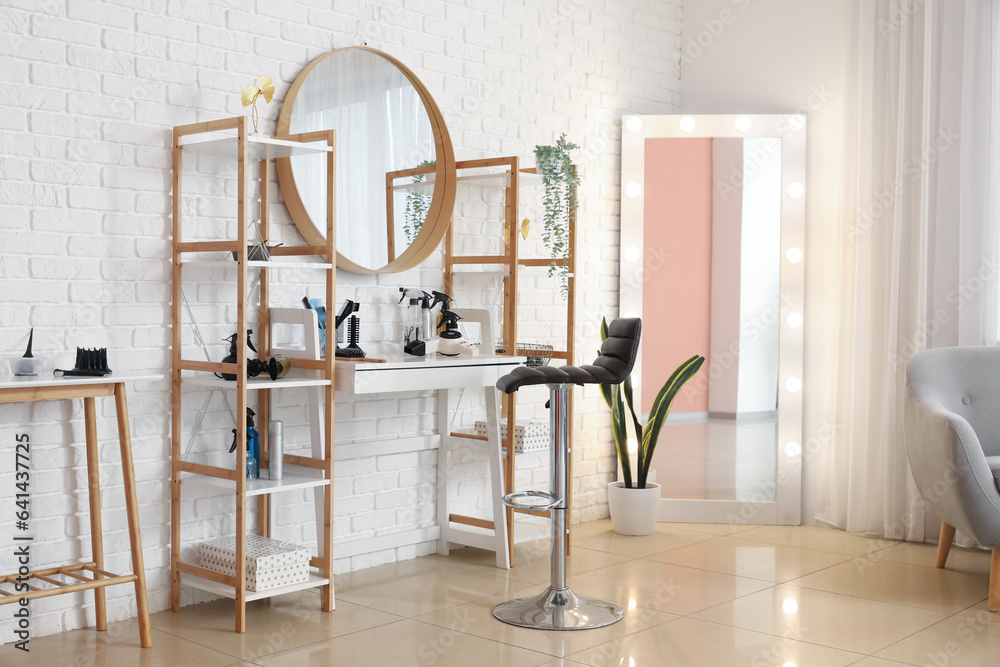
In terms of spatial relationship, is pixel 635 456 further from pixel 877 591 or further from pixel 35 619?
pixel 35 619

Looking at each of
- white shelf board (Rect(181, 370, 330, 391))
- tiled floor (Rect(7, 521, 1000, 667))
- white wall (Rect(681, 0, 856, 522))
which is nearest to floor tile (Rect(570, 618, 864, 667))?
tiled floor (Rect(7, 521, 1000, 667))

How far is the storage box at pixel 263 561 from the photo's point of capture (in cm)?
305

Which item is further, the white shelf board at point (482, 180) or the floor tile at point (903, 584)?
the white shelf board at point (482, 180)

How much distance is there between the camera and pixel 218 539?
330 centimetres

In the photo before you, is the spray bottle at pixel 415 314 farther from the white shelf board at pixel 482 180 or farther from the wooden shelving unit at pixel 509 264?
the white shelf board at pixel 482 180

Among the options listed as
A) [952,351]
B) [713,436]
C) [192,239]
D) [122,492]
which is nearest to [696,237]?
[713,436]

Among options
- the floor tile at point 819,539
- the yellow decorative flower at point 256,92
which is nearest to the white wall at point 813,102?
the floor tile at point 819,539

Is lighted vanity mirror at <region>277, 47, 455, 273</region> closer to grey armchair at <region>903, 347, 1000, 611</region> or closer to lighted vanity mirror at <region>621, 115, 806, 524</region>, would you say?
lighted vanity mirror at <region>621, 115, 806, 524</region>

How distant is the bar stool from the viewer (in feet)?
9.96

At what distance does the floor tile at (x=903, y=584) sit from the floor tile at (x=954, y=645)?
16cm

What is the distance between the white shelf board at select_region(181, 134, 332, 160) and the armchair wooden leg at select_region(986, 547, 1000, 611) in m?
2.69

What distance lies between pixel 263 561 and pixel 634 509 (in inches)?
76.7

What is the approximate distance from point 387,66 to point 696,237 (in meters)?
1.79

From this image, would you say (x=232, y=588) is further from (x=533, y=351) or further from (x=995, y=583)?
(x=995, y=583)
